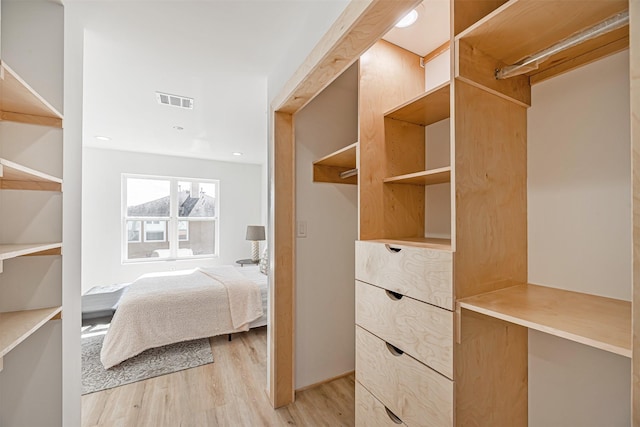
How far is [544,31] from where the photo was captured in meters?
0.93

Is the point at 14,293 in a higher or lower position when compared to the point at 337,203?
lower

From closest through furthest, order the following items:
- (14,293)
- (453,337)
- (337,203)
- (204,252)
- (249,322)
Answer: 1. (453,337)
2. (14,293)
3. (337,203)
4. (249,322)
5. (204,252)

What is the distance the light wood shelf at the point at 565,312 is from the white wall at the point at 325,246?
134cm

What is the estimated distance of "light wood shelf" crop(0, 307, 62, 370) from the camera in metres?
0.96

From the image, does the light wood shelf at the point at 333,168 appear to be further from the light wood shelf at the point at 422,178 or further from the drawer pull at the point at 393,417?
the drawer pull at the point at 393,417

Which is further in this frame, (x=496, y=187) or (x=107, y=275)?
(x=107, y=275)

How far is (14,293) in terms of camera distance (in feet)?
4.18

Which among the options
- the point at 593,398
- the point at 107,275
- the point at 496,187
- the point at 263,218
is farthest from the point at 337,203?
the point at 107,275

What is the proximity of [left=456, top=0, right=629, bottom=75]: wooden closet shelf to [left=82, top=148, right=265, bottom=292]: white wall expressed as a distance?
17.2 ft

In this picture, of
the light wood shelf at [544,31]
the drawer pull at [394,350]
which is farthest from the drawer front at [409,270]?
the light wood shelf at [544,31]

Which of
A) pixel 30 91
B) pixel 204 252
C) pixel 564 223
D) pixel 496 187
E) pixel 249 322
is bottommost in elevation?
pixel 249 322

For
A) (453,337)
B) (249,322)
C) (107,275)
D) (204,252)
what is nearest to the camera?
(453,337)

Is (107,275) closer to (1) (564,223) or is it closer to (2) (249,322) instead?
(2) (249,322)

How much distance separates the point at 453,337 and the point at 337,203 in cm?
147
